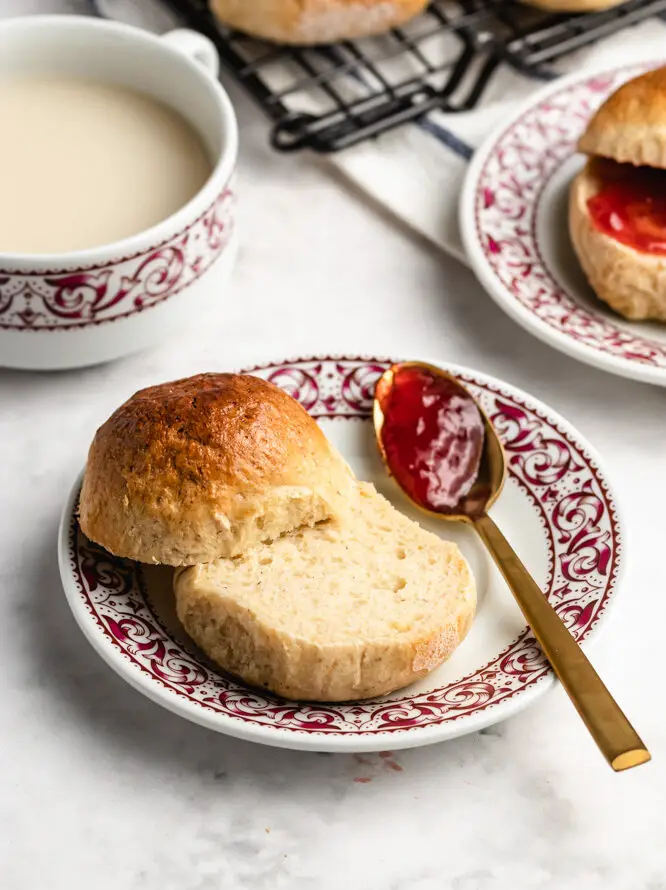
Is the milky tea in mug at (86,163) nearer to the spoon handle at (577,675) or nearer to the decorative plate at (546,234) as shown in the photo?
the decorative plate at (546,234)

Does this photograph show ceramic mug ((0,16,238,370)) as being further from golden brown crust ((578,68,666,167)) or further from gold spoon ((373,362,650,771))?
golden brown crust ((578,68,666,167))

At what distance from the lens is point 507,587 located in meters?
1.48

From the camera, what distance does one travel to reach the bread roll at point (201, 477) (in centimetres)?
136

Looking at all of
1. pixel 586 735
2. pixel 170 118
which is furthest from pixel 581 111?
pixel 586 735

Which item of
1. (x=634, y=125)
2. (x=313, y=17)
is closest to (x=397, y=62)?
(x=313, y=17)

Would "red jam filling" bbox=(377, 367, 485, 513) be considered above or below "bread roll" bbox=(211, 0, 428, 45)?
below

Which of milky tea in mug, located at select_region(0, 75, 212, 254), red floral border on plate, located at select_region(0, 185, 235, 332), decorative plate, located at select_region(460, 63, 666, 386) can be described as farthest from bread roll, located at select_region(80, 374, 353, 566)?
decorative plate, located at select_region(460, 63, 666, 386)

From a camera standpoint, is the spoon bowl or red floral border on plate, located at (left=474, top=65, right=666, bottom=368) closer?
the spoon bowl

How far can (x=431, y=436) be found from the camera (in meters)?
1.63

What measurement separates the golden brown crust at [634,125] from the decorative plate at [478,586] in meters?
0.50

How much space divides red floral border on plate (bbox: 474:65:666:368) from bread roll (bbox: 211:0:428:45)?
347mm

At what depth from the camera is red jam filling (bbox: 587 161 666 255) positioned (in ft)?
5.99

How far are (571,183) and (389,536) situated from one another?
3.10 feet

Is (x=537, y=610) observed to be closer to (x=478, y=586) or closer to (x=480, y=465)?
(x=478, y=586)
